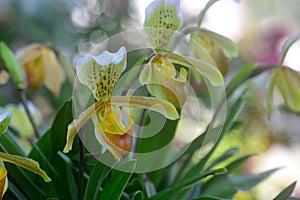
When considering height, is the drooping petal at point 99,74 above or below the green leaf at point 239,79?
above

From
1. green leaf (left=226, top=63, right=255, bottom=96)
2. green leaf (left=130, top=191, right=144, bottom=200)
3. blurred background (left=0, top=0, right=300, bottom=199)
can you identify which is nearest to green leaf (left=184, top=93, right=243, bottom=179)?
green leaf (left=226, top=63, right=255, bottom=96)

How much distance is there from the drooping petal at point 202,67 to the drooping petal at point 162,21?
0.02m

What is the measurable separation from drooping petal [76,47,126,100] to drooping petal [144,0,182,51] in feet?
0.17

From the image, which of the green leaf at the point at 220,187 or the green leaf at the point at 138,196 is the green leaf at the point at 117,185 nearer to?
the green leaf at the point at 138,196

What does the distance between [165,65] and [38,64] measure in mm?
247

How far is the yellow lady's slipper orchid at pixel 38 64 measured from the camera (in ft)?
1.94

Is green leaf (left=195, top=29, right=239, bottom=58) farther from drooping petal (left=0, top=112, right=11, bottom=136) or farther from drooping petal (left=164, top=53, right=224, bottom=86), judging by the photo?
drooping petal (left=0, top=112, right=11, bottom=136)

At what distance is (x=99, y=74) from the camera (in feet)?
1.23

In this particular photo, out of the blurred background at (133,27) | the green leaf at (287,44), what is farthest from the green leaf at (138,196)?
the blurred background at (133,27)

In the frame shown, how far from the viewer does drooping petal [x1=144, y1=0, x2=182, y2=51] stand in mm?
397

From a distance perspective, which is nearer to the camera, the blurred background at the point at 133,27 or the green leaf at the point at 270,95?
the green leaf at the point at 270,95

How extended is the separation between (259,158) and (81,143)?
866 millimetres

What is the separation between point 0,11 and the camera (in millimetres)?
1212

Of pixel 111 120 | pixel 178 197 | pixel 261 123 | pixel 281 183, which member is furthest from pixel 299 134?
pixel 111 120
